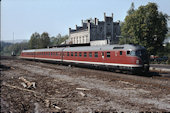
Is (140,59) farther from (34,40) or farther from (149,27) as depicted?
(34,40)

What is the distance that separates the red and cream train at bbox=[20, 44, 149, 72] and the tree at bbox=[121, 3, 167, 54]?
18675 mm

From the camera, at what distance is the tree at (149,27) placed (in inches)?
1511

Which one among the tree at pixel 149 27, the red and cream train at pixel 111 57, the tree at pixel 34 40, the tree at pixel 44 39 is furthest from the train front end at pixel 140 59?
the tree at pixel 34 40

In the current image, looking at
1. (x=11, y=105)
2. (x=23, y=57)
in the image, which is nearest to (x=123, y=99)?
(x=11, y=105)

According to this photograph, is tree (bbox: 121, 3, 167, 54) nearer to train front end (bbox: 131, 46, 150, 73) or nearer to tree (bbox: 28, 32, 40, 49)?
train front end (bbox: 131, 46, 150, 73)

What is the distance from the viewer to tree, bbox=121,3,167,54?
38375mm

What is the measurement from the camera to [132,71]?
17453 millimetres

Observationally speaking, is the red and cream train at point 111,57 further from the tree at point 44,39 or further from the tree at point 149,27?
the tree at point 44,39

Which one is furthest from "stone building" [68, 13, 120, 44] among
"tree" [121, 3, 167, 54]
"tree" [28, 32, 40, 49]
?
"tree" [28, 32, 40, 49]

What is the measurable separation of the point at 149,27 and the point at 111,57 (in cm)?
2274

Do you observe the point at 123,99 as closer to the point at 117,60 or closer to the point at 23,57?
the point at 117,60

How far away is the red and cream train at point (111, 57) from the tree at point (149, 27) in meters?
18.7

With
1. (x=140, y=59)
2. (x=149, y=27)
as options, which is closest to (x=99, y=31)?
(x=149, y=27)

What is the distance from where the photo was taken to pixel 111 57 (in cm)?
1950
